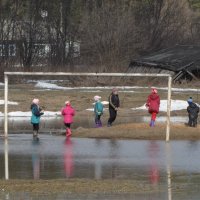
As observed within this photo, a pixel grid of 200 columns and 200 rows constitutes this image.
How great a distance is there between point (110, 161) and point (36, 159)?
1851 mm

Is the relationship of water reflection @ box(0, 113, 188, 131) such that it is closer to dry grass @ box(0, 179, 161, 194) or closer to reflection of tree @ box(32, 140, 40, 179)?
reflection of tree @ box(32, 140, 40, 179)

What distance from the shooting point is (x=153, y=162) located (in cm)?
1812

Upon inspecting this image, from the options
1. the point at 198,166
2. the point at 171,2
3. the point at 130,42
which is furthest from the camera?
the point at 171,2

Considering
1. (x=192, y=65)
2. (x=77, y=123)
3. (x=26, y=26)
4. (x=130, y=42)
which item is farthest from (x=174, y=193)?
(x=26, y=26)

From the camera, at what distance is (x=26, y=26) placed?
75.4 m

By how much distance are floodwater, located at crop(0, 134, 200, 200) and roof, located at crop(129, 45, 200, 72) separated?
110 feet

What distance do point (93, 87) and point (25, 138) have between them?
80.6 ft

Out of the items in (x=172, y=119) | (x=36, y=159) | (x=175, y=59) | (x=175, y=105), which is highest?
(x=175, y=59)

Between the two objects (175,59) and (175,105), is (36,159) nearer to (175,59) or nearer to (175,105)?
(175,105)

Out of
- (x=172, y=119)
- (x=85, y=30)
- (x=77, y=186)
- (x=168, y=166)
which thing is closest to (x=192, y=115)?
(x=172, y=119)

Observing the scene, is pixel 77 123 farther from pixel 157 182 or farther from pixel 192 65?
pixel 192 65

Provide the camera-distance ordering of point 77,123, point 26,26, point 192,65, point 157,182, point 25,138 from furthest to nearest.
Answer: point 26,26, point 192,65, point 77,123, point 25,138, point 157,182

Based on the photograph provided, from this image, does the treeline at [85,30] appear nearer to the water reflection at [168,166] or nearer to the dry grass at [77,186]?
the water reflection at [168,166]

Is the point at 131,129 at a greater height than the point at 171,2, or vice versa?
the point at 171,2
